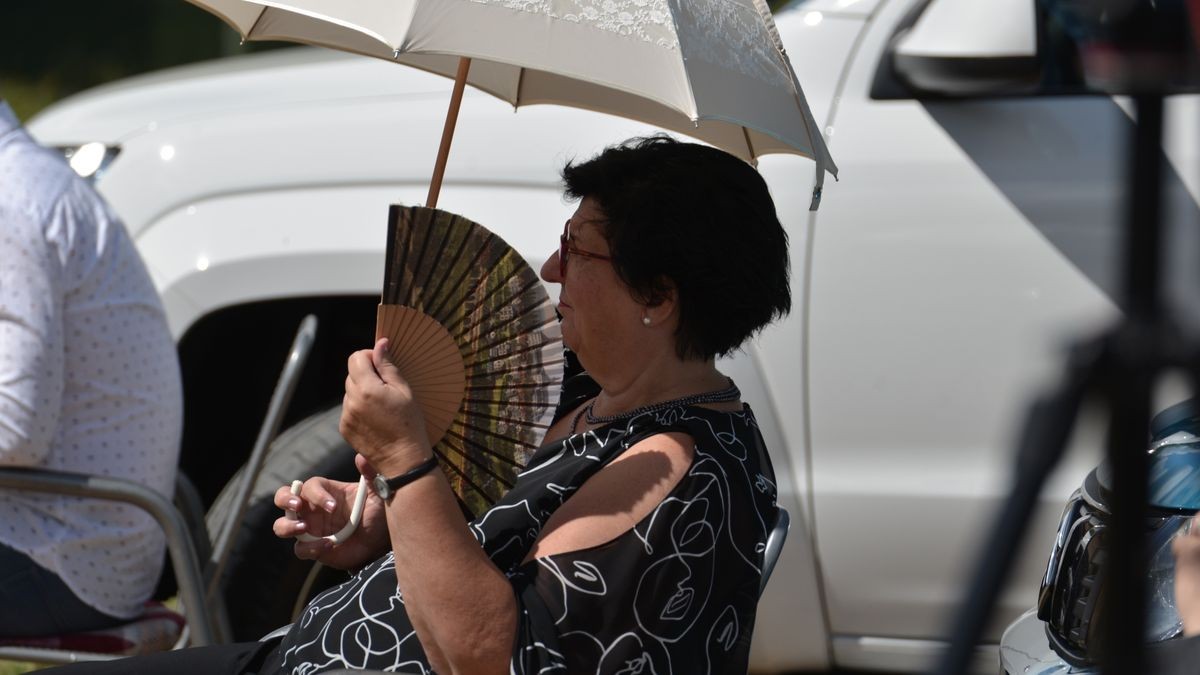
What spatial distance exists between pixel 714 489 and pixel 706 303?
287 mm

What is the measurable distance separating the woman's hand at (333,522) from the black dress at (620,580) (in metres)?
0.09

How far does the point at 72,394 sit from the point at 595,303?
1.20m

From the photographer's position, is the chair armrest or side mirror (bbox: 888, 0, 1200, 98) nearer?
the chair armrest

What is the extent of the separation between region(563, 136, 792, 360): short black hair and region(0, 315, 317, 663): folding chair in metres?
1.03

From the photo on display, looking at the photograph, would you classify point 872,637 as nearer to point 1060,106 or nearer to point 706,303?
point 1060,106

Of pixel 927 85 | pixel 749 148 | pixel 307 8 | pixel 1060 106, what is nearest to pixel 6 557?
pixel 307 8

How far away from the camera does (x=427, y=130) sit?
337cm

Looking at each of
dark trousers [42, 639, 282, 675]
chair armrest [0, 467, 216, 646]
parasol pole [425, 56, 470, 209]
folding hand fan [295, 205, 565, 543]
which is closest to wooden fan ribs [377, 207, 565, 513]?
folding hand fan [295, 205, 565, 543]

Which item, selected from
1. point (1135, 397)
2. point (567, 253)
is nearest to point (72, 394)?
point (567, 253)

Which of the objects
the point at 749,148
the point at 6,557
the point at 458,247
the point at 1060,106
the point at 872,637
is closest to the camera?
the point at 458,247

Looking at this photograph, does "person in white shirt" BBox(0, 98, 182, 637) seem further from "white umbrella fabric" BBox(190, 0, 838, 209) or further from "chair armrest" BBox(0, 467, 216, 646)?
"white umbrella fabric" BBox(190, 0, 838, 209)

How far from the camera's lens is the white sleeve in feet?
8.37

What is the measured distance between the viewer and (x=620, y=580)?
1754 millimetres

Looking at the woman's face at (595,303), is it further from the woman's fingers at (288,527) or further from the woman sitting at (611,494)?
the woman's fingers at (288,527)
